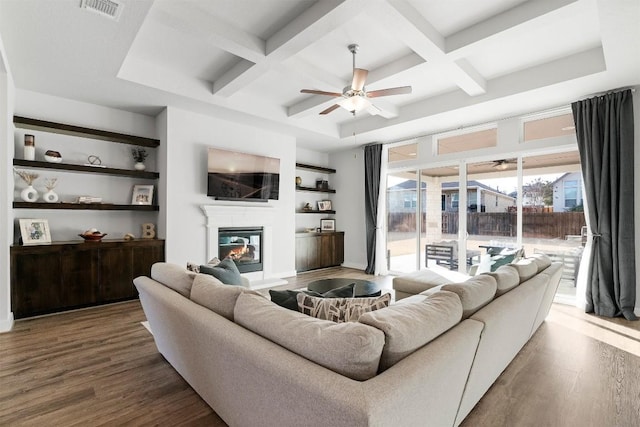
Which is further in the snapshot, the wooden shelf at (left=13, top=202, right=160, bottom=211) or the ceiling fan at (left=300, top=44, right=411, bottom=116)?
the wooden shelf at (left=13, top=202, right=160, bottom=211)

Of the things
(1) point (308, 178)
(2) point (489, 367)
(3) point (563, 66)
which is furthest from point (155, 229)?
(3) point (563, 66)

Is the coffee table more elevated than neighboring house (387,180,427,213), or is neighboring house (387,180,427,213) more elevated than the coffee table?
neighboring house (387,180,427,213)

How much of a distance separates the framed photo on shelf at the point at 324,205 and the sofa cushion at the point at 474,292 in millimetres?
5235

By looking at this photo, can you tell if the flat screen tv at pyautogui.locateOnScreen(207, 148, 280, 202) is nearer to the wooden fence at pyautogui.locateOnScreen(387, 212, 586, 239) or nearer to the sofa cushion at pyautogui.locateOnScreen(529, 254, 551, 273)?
the wooden fence at pyautogui.locateOnScreen(387, 212, 586, 239)

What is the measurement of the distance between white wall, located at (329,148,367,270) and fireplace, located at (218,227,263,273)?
2365mm

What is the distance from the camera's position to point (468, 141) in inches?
210

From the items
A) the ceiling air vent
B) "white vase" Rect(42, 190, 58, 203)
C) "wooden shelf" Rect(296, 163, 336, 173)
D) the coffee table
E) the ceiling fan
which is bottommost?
the coffee table

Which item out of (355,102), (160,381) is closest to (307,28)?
(355,102)

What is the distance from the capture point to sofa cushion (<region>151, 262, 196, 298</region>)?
A: 216 centimetres

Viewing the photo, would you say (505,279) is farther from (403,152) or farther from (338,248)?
(338,248)

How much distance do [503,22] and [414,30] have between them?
79 cm

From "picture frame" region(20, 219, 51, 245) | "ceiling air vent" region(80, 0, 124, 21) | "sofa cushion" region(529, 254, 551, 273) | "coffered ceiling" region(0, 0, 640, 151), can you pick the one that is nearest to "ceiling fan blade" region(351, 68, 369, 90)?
"coffered ceiling" region(0, 0, 640, 151)

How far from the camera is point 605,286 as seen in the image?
3.74 m

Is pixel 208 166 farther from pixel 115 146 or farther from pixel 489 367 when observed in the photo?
pixel 489 367
